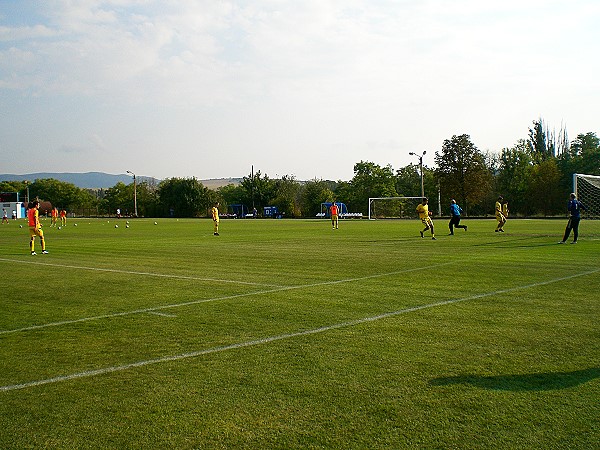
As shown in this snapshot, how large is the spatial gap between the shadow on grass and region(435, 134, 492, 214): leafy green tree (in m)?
82.4

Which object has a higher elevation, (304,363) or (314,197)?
(314,197)

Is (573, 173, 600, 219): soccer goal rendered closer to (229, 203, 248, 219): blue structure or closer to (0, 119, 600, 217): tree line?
(0, 119, 600, 217): tree line

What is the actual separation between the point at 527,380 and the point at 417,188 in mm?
100822

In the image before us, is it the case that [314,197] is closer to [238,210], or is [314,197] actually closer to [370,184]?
[370,184]

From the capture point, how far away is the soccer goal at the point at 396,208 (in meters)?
73.1

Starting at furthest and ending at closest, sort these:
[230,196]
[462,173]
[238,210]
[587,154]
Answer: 1. [230,196]
2. [238,210]
3. [462,173]
4. [587,154]

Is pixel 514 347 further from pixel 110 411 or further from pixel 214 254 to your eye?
pixel 214 254

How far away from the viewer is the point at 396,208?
74.4m

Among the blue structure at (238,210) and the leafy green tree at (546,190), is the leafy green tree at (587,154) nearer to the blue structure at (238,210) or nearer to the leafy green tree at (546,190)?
the leafy green tree at (546,190)

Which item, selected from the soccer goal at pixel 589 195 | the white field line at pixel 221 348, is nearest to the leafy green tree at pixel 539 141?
the soccer goal at pixel 589 195

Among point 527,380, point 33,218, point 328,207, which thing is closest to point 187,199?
point 328,207

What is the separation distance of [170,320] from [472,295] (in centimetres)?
542

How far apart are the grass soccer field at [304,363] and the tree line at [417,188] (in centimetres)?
7525

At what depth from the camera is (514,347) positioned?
6652 mm
